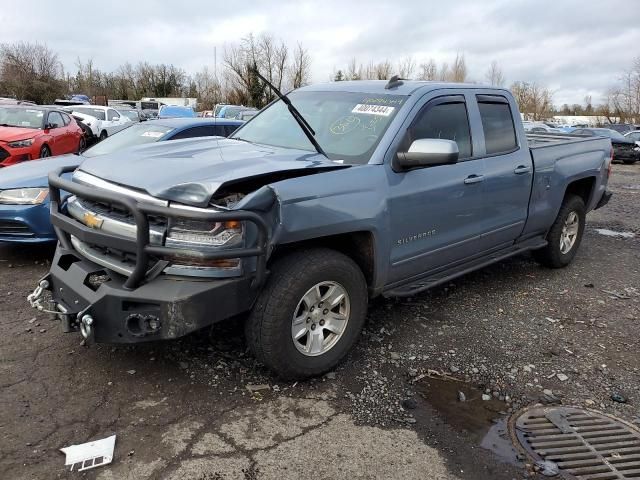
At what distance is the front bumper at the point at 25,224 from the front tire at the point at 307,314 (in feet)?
10.1

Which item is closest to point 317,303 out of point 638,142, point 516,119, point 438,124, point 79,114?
point 438,124

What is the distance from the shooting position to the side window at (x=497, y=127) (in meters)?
4.59

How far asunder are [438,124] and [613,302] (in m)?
2.60

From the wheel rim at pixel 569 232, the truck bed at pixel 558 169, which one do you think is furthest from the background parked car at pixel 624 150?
the wheel rim at pixel 569 232

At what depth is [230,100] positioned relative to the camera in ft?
141

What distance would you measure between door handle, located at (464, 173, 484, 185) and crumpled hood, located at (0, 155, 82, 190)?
371 cm

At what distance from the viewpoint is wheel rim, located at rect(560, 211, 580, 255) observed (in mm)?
5973

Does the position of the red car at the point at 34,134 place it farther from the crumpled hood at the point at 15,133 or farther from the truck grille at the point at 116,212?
the truck grille at the point at 116,212

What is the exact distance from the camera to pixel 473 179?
4.21 meters

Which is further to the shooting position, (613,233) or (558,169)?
(613,233)

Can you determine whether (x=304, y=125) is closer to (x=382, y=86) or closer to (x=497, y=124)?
(x=382, y=86)

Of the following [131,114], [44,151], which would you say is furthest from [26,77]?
[44,151]

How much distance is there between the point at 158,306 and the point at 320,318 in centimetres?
105

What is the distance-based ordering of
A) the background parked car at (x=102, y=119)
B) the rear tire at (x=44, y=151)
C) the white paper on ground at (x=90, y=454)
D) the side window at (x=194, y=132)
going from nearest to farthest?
the white paper on ground at (x=90, y=454), the side window at (x=194, y=132), the rear tire at (x=44, y=151), the background parked car at (x=102, y=119)
